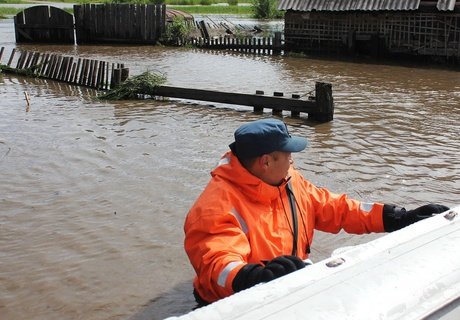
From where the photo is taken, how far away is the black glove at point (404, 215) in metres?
3.30

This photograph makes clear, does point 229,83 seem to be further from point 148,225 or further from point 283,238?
point 283,238

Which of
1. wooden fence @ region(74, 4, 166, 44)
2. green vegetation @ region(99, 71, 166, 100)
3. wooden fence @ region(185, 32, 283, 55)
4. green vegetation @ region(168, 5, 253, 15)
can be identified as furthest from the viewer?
green vegetation @ region(168, 5, 253, 15)

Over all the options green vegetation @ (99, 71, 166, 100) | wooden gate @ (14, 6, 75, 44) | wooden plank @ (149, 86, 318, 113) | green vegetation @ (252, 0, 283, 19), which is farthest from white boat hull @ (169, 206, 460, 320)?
green vegetation @ (252, 0, 283, 19)

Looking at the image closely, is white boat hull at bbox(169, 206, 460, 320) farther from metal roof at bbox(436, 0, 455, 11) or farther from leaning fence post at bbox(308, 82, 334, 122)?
metal roof at bbox(436, 0, 455, 11)

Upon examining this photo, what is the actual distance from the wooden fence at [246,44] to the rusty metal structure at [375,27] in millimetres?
550

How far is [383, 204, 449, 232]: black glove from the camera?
10.8ft

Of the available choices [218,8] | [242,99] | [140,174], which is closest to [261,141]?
[140,174]

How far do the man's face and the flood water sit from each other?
1.83m

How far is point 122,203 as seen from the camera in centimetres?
676

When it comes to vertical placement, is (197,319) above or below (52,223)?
above

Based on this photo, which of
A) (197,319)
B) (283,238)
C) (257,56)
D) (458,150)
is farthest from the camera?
(257,56)

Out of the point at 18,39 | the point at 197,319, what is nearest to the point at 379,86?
the point at 197,319

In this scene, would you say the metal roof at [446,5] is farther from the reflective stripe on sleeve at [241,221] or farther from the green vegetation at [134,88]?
the reflective stripe on sleeve at [241,221]

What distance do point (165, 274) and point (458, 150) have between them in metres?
5.72
